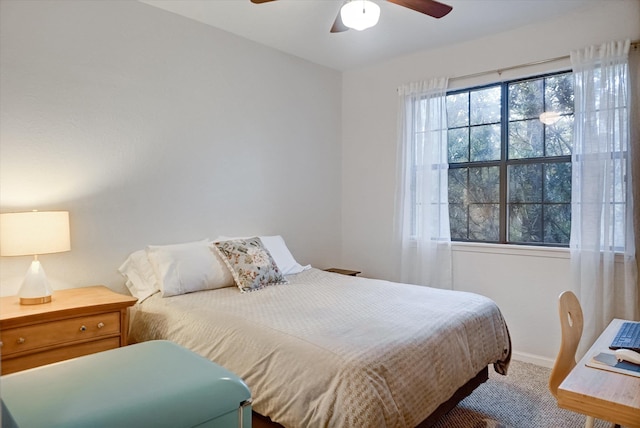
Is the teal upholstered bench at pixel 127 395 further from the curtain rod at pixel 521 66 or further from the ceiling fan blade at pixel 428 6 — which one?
the curtain rod at pixel 521 66

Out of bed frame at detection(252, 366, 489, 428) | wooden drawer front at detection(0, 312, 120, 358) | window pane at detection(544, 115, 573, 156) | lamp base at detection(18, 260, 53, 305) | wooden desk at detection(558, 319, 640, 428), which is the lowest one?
bed frame at detection(252, 366, 489, 428)

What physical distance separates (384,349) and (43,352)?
1.68 meters

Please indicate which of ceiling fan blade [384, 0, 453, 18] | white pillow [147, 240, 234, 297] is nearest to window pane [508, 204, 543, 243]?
ceiling fan blade [384, 0, 453, 18]

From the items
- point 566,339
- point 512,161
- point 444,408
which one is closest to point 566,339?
point 566,339

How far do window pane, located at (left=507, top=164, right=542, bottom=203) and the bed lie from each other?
129 cm

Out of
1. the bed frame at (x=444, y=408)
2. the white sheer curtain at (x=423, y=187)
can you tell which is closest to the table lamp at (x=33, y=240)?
the bed frame at (x=444, y=408)

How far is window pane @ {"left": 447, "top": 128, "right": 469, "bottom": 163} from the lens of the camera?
3.69 meters

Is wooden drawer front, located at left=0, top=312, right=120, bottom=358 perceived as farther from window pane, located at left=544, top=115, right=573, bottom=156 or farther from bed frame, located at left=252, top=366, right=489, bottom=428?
window pane, located at left=544, top=115, right=573, bottom=156

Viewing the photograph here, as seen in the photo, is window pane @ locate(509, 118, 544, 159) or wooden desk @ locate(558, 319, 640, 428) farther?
window pane @ locate(509, 118, 544, 159)

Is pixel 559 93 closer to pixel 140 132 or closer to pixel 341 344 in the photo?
pixel 341 344

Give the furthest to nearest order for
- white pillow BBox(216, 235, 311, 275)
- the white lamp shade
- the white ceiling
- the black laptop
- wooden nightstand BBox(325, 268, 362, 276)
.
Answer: wooden nightstand BBox(325, 268, 362, 276) < white pillow BBox(216, 235, 311, 275) < the white ceiling < the white lamp shade < the black laptop

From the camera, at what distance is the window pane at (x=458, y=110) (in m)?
3.68

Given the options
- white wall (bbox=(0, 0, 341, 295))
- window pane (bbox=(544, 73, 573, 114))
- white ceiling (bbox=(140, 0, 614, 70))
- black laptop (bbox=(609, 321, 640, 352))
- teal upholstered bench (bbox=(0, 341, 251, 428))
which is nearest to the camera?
teal upholstered bench (bbox=(0, 341, 251, 428))

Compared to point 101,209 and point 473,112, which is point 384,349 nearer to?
point 101,209
